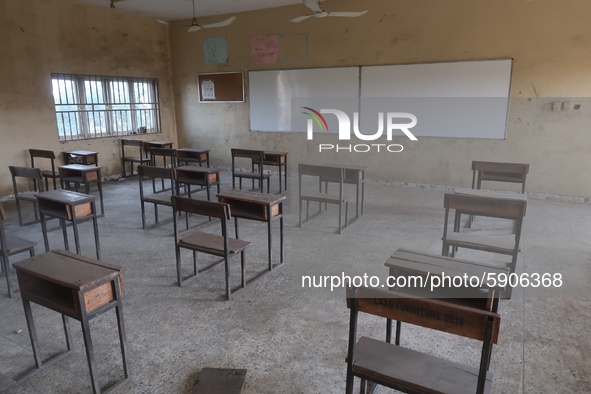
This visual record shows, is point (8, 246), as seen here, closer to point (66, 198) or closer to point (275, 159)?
point (66, 198)

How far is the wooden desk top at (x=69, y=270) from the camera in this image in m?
1.83

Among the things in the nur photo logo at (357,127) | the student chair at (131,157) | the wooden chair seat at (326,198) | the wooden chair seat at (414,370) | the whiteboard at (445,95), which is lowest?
the wooden chair seat at (414,370)

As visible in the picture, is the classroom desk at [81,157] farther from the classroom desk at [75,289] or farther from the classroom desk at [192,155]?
the classroom desk at [75,289]

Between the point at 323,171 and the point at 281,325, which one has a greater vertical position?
the point at 323,171

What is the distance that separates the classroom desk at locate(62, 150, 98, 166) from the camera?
650 centimetres

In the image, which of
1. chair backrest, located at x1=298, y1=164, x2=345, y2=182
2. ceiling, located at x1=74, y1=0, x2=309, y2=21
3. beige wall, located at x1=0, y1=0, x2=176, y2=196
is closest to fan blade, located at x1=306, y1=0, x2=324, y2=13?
chair backrest, located at x1=298, y1=164, x2=345, y2=182

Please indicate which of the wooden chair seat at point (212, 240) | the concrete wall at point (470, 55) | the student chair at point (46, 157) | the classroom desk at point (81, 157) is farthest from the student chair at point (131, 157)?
the wooden chair seat at point (212, 240)

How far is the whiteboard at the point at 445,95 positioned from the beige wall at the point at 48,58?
188 inches

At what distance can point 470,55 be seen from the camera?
6.09 metres

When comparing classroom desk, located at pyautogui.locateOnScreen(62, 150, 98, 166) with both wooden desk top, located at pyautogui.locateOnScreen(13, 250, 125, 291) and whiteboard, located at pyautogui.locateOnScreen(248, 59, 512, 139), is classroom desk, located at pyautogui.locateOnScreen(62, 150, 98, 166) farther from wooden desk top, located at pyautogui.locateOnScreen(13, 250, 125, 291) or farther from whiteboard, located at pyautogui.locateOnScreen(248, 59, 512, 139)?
wooden desk top, located at pyautogui.locateOnScreen(13, 250, 125, 291)

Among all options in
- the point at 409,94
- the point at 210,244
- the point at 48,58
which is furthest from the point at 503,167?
the point at 48,58

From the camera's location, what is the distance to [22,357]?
7.54ft

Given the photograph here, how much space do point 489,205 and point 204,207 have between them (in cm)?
216

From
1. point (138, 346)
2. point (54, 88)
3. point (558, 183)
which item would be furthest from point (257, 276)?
point (54, 88)
